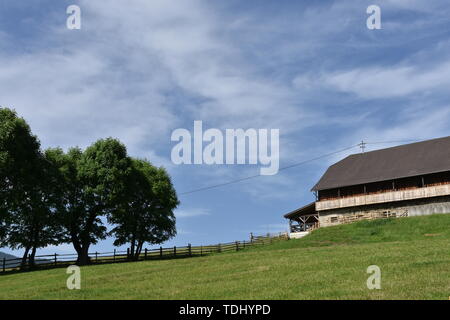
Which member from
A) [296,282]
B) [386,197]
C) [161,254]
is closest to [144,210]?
[161,254]

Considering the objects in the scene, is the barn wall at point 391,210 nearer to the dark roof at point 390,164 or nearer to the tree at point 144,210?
the dark roof at point 390,164

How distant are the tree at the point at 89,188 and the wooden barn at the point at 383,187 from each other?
23330 mm

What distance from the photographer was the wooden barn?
2005 inches

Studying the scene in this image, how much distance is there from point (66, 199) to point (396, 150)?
1589 inches

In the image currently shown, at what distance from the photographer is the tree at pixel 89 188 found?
161 ft

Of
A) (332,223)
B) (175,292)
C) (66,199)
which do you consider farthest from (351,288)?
(332,223)

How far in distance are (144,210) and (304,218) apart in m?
21.1
